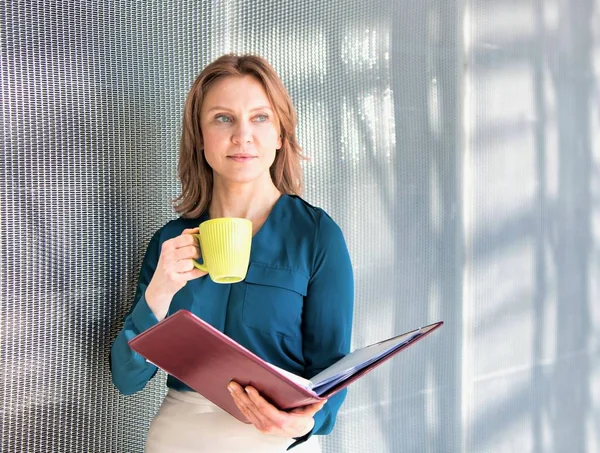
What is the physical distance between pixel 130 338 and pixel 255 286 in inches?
9.5

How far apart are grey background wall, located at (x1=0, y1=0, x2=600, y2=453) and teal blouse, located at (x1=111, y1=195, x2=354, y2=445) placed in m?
0.18

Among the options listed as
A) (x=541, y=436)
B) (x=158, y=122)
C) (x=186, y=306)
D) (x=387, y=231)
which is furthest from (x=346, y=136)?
(x=541, y=436)

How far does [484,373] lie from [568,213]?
1.99 feet

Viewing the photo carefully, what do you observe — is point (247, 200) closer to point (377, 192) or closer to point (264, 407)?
point (264, 407)

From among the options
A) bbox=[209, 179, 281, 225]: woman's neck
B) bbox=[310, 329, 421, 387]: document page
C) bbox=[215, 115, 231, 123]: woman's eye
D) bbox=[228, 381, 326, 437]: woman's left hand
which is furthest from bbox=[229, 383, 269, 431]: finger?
bbox=[215, 115, 231, 123]: woman's eye

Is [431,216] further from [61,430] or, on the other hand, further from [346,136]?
[61,430]

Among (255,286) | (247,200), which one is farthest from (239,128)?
(255,286)

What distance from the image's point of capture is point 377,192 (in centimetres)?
212

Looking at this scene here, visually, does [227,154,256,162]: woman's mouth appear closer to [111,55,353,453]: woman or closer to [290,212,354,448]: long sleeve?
[111,55,353,453]: woman

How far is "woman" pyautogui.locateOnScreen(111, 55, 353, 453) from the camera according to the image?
1483 millimetres

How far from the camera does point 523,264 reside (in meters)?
2.50

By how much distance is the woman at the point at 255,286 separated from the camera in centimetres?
148

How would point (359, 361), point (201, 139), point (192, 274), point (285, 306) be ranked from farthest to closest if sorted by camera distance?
1. point (201, 139)
2. point (285, 306)
3. point (192, 274)
4. point (359, 361)

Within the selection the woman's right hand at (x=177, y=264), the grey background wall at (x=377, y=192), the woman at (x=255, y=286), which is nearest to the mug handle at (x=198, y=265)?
the woman's right hand at (x=177, y=264)
